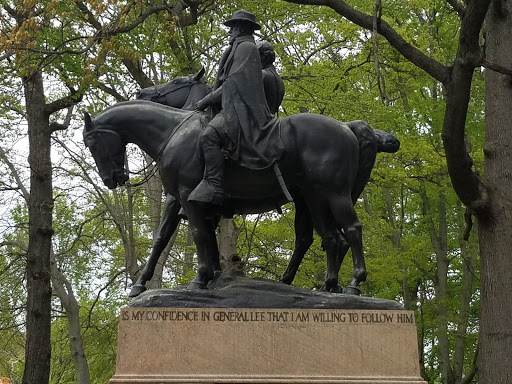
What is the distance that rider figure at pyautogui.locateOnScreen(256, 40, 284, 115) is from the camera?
8.09 m

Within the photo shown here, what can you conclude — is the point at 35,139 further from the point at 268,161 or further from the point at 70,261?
the point at 268,161

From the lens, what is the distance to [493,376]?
10477 mm

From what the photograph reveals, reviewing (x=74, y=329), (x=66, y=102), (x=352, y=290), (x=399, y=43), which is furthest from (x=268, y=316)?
(x=74, y=329)

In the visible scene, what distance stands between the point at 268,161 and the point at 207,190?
690 millimetres

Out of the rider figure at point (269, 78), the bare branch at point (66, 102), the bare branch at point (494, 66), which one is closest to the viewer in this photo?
the rider figure at point (269, 78)

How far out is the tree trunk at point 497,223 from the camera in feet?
34.5

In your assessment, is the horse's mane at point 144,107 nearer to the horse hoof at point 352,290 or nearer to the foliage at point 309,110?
the horse hoof at point 352,290

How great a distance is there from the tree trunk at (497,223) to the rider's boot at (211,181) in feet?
17.3

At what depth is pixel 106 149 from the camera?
7.75m

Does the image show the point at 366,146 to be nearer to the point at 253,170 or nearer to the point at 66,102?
the point at 253,170

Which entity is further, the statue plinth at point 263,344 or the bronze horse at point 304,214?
the bronze horse at point 304,214

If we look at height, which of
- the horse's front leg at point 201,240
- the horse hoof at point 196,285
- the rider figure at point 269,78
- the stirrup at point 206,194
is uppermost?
the rider figure at point 269,78

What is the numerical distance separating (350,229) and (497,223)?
169 inches

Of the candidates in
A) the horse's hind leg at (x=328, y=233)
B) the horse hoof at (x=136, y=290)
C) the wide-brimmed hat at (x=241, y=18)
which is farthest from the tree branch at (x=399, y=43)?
the horse hoof at (x=136, y=290)
